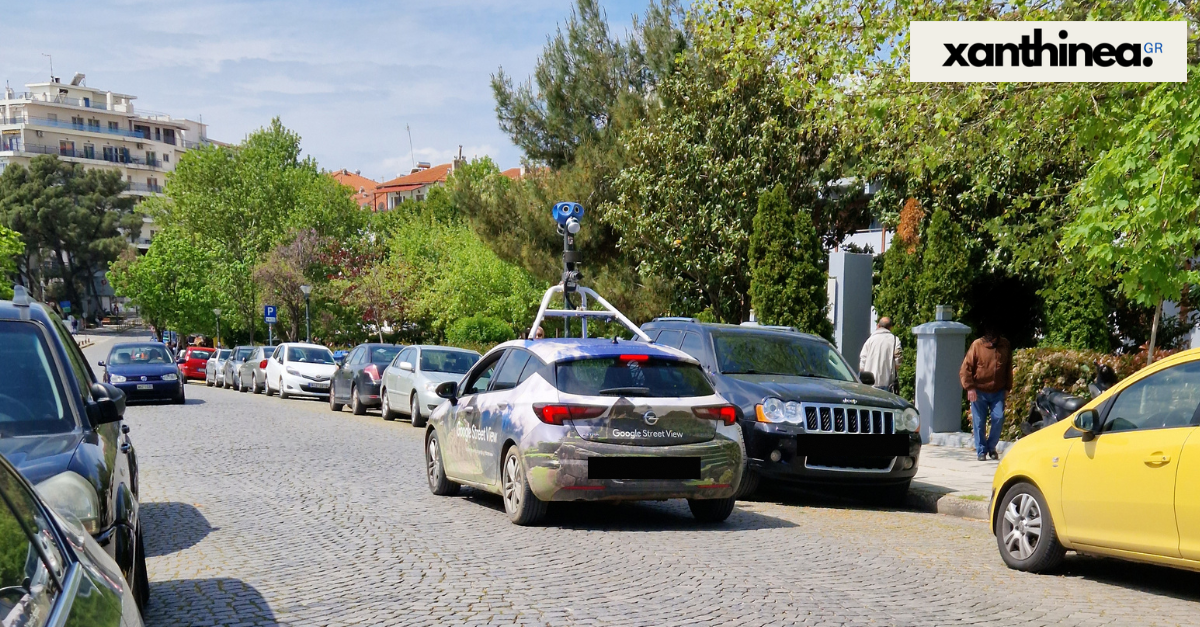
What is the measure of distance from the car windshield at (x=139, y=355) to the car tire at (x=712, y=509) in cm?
2026

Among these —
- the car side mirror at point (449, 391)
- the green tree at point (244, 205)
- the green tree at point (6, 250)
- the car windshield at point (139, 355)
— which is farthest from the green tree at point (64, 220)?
the car side mirror at point (449, 391)

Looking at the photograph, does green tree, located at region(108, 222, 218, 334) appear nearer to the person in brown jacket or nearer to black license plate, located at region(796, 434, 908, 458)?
the person in brown jacket

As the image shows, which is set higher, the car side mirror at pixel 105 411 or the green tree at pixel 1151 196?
the green tree at pixel 1151 196

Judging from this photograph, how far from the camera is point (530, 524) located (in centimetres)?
933

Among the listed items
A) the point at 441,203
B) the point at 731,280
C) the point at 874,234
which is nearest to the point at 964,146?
the point at 731,280

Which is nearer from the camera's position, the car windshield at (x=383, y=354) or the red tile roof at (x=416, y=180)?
the car windshield at (x=383, y=354)

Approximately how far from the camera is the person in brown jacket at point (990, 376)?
1422 cm

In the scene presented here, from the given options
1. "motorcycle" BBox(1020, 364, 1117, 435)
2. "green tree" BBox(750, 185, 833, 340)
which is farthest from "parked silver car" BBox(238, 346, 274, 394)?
"motorcycle" BBox(1020, 364, 1117, 435)

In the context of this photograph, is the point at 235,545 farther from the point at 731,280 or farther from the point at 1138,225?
the point at 731,280

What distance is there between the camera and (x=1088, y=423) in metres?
7.42

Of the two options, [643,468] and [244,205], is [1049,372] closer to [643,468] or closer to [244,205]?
[643,468]

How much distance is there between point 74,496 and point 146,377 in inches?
892

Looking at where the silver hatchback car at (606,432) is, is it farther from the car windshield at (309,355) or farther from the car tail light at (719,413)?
the car windshield at (309,355)

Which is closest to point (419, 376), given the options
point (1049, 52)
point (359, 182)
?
point (1049, 52)
